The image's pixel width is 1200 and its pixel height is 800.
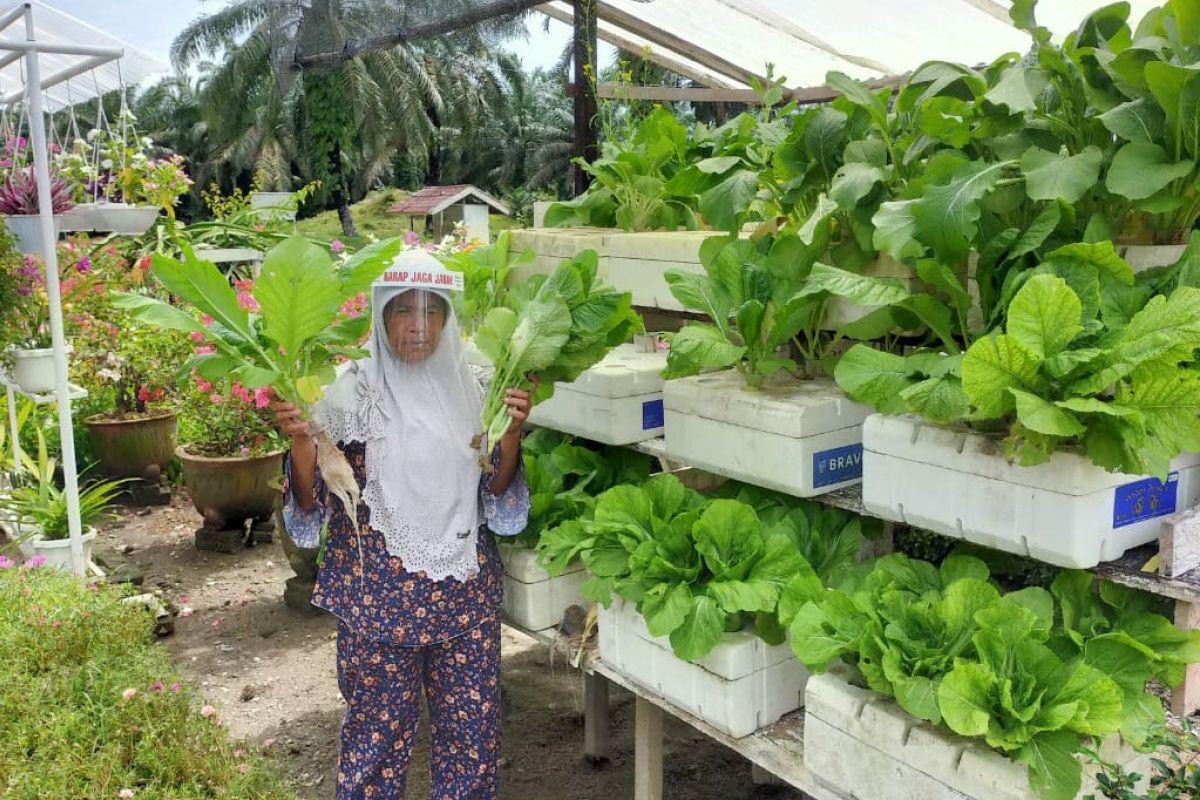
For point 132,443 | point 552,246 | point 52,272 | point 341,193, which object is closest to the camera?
point 552,246

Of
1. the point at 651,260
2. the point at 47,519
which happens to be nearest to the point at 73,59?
the point at 47,519

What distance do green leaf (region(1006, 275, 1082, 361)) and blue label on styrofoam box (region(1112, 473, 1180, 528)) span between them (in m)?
0.26

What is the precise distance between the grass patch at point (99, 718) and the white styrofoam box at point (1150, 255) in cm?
220

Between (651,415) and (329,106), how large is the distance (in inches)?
847

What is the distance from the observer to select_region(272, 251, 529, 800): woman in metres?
2.35

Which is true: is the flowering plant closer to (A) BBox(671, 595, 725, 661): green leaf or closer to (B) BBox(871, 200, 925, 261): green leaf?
(A) BBox(671, 595, 725, 661): green leaf

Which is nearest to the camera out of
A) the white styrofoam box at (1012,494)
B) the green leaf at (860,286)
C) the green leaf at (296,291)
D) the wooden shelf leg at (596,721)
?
the white styrofoam box at (1012,494)

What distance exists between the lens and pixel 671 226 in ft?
9.84

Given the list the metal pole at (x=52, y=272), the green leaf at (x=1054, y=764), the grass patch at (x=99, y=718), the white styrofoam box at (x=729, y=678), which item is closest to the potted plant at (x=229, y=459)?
the metal pole at (x=52, y=272)

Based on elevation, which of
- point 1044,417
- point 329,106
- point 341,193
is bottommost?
point 1044,417

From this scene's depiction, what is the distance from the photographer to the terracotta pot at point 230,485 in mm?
5211

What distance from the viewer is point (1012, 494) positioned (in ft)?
5.50

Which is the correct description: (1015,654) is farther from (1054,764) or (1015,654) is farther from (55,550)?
(55,550)

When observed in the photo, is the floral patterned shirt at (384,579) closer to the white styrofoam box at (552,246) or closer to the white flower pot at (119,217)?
the white styrofoam box at (552,246)
